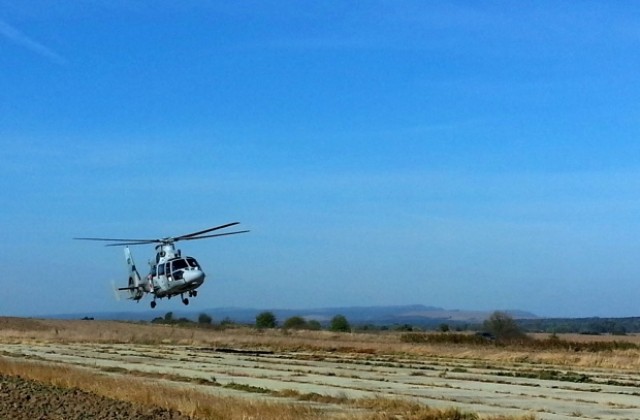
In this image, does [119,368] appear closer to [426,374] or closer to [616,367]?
[426,374]

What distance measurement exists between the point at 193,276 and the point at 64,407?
2303cm

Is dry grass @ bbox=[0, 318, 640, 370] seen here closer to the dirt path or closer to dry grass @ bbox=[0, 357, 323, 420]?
the dirt path

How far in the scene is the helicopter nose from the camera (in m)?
47.0

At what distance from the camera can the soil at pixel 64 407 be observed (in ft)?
71.6

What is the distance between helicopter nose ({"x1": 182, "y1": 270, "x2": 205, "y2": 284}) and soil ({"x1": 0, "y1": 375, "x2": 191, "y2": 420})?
17.5 meters

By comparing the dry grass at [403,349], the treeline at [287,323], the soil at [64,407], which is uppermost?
the treeline at [287,323]

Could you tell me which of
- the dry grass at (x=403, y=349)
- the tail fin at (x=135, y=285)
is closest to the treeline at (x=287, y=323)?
the dry grass at (x=403, y=349)

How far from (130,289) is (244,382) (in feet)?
83.7

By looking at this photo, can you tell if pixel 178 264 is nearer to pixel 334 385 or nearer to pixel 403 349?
pixel 334 385

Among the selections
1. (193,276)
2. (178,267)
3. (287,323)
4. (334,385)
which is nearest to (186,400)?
(334,385)

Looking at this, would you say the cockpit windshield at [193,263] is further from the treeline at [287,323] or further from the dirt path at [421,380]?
the treeline at [287,323]

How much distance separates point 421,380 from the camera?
34.2 m

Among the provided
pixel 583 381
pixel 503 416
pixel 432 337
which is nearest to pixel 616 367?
pixel 583 381

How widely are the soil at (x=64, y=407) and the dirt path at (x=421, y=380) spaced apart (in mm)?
3971
